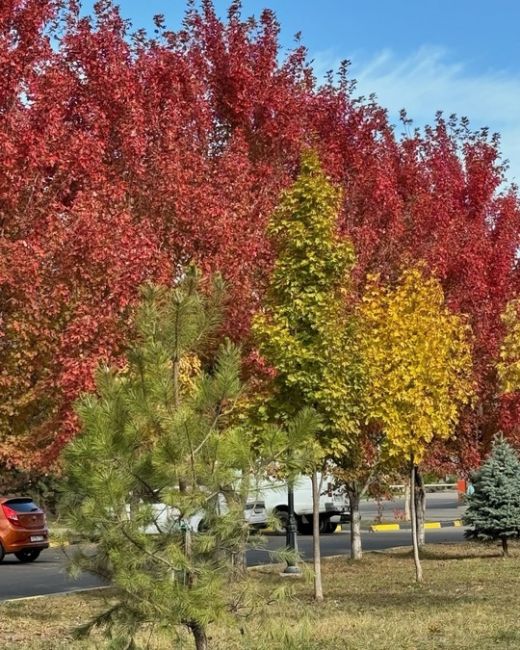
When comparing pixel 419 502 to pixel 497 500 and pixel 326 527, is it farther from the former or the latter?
pixel 326 527

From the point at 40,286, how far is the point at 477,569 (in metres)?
10.5

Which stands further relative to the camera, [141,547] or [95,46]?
[95,46]

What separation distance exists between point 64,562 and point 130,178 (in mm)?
6525

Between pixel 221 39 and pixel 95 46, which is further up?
pixel 221 39

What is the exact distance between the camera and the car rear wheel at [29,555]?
23.2 meters

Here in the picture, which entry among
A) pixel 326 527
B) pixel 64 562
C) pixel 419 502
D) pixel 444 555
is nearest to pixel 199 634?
pixel 64 562

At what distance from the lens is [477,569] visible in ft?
61.5

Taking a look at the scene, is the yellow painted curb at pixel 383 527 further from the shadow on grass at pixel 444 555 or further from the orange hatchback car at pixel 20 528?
the orange hatchback car at pixel 20 528

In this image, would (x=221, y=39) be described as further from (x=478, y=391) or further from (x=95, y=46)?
(x=478, y=391)

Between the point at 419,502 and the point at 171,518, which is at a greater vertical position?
the point at 419,502

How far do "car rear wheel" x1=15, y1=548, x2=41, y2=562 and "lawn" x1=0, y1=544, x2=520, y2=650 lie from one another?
7380 millimetres

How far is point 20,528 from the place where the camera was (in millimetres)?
22938

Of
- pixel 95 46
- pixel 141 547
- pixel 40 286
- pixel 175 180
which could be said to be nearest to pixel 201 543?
pixel 141 547

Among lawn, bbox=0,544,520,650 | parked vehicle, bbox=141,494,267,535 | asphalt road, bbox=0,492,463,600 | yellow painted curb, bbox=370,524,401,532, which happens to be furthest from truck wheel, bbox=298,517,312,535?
parked vehicle, bbox=141,494,267,535
